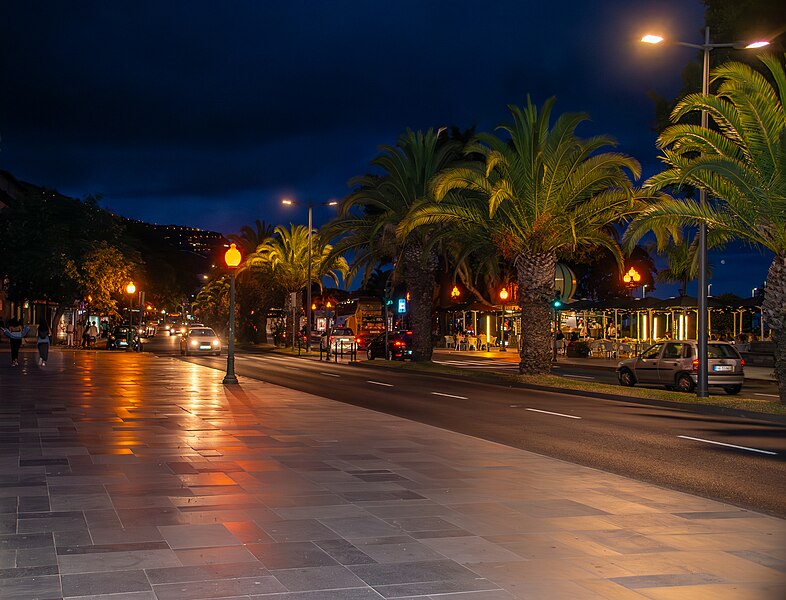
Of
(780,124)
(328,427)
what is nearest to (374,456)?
(328,427)

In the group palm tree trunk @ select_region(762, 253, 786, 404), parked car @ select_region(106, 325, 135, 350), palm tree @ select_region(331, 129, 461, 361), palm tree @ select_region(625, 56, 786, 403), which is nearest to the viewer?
palm tree @ select_region(625, 56, 786, 403)

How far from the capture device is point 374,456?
12219mm

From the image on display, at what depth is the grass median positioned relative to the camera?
70.0 feet

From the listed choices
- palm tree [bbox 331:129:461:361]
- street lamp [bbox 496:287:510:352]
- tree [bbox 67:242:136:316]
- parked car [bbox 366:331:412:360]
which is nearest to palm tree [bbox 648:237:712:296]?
palm tree [bbox 331:129:461:361]

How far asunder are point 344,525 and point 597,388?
66.9 ft

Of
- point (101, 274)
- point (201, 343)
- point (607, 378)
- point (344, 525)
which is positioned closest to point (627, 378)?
point (607, 378)

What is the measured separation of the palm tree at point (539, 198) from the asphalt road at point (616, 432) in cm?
432

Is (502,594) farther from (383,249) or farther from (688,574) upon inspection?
(383,249)

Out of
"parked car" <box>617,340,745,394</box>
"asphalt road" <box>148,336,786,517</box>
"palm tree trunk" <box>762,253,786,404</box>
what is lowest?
"asphalt road" <box>148,336,786,517</box>

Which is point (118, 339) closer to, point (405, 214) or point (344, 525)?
point (405, 214)

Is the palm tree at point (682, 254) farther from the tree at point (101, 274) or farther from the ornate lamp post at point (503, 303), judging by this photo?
the tree at point (101, 274)

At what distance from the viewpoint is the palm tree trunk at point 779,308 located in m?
21.3

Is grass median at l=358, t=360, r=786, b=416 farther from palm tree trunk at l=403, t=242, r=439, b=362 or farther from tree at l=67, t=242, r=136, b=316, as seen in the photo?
tree at l=67, t=242, r=136, b=316

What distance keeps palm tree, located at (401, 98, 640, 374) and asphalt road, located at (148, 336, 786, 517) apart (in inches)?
170
